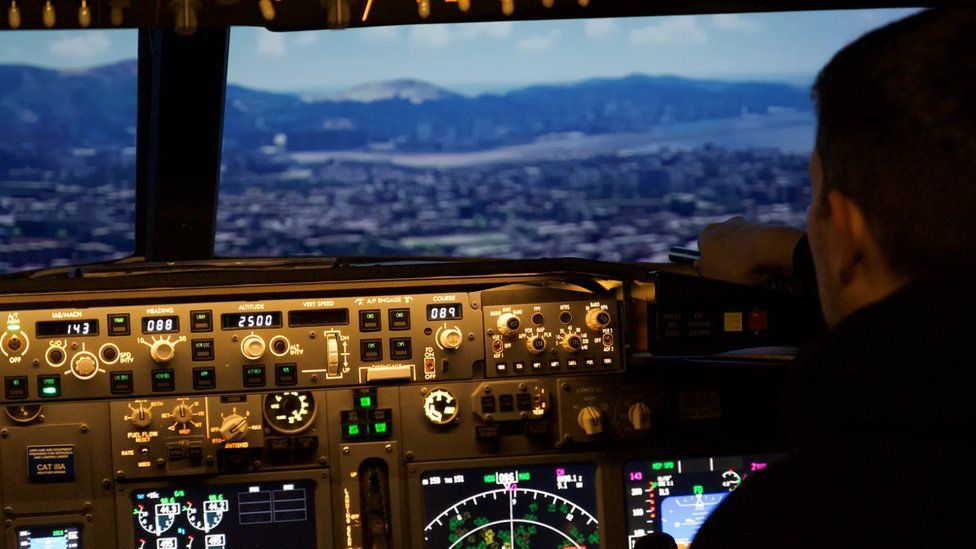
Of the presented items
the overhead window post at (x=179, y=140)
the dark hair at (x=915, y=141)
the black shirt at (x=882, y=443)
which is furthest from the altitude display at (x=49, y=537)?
the dark hair at (x=915, y=141)

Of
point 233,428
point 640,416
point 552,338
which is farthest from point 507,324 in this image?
point 233,428

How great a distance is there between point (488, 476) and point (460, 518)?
0.43 ft

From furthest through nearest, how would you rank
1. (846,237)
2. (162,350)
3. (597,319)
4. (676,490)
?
1. (676,490)
2. (597,319)
3. (162,350)
4. (846,237)

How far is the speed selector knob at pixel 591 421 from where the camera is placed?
3002 millimetres

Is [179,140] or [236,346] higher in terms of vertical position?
[179,140]

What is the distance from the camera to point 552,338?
3.00 metres

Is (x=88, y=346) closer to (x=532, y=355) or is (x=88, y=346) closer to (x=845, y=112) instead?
(x=532, y=355)

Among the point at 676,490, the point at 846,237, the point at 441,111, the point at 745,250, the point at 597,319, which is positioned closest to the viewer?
the point at 846,237

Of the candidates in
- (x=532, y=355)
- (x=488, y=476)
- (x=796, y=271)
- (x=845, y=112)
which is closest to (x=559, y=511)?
(x=488, y=476)

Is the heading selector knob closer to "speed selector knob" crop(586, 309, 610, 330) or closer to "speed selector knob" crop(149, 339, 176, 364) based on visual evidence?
"speed selector knob" crop(586, 309, 610, 330)

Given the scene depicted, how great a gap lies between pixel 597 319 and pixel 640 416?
276 mm

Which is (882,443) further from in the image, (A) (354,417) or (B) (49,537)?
(B) (49,537)

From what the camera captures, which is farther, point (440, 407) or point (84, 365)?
point (440, 407)

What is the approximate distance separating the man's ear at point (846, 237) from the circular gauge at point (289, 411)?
2.13 m
